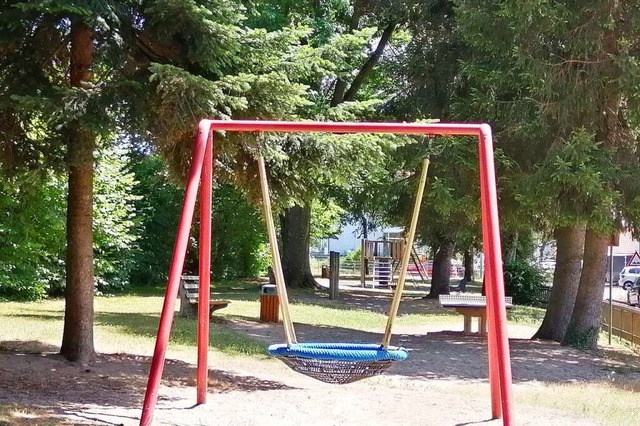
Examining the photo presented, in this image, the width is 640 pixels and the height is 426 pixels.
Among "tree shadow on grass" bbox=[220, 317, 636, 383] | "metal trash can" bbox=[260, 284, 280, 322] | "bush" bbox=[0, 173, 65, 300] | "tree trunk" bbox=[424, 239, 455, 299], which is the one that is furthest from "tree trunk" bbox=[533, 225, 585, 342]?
"tree trunk" bbox=[424, 239, 455, 299]

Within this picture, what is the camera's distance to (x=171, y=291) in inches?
233

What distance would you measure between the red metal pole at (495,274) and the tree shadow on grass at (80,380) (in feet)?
13.0

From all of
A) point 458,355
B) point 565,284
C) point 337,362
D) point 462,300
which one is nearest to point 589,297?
point 565,284

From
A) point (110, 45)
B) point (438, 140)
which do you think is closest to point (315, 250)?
point (438, 140)

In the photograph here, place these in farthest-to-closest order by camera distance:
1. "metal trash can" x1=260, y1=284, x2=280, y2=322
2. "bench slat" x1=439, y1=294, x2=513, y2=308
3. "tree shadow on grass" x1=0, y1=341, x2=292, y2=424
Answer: "metal trash can" x1=260, y1=284, x2=280, y2=322, "bench slat" x1=439, y1=294, x2=513, y2=308, "tree shadow on grass" x1=0, y1=341, x2=292, y2=424

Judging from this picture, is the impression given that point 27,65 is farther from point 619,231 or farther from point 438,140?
point 619,231

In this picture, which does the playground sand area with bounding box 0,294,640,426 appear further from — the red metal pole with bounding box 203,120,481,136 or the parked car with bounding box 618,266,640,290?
the parked car with bounding box 618,266,640,290

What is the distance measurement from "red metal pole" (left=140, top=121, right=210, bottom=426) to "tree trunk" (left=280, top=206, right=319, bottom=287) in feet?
74.2

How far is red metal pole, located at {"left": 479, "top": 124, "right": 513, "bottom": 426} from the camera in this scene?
5.67m

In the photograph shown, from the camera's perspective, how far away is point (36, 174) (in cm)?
923

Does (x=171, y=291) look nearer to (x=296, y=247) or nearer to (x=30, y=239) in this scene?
(x=30, y=239)

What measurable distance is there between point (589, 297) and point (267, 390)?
785 centimetres

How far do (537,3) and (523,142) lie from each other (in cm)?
289

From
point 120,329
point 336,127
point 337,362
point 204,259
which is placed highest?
point 336,127
